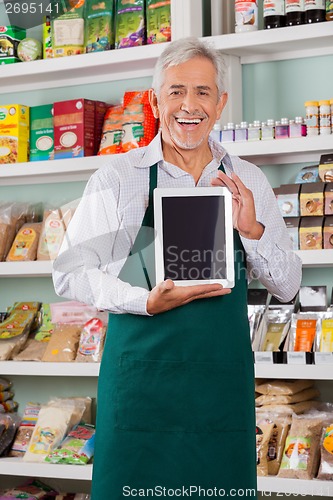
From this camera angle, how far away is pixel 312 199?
3.01 m

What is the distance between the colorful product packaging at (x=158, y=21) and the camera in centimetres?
331

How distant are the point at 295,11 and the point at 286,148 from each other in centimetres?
50

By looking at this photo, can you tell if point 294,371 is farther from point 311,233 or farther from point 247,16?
point 247,16

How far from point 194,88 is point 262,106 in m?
1.43

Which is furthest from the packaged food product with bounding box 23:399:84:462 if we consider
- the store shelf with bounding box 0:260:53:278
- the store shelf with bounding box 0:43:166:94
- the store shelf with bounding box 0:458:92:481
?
the store shelf with bounding box 0:43:166:94

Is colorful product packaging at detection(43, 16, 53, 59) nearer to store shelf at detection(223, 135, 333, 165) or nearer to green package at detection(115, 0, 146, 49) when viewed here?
green package at detection(115, 0, 146, 49)

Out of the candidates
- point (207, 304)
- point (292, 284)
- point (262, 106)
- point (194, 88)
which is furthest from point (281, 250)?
point (262, 106)

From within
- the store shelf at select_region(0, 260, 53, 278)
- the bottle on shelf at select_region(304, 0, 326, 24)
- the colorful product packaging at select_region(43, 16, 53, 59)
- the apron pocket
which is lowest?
the apron pocket

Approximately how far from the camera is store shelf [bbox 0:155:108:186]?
3.41 m

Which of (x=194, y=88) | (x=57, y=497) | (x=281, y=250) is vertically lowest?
(x=57, y=497)

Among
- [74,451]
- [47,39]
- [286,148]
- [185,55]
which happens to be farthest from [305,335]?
[47,39]

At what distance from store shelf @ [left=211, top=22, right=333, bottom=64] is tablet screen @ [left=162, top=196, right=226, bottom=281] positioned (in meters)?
1.34

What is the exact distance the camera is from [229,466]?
1.98m

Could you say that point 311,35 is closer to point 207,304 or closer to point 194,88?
point 194,88
